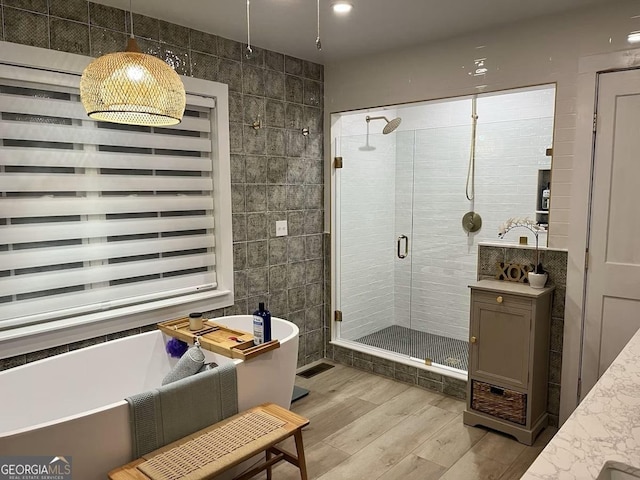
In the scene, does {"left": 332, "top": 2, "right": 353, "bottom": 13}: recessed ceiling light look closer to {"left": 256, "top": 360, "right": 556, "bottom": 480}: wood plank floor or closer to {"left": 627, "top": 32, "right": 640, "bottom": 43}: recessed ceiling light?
{"left": 627, "top": 32, "right": 640, "bottom": 43}: recessed ceiling light

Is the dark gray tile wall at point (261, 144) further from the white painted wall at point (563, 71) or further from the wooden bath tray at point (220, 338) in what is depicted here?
the white painted wall at point (563, 71)

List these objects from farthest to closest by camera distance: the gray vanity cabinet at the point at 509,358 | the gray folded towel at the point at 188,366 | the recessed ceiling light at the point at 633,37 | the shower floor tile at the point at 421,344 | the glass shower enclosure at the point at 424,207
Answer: the glass shower enclosure at the point at 424,207 → the shower floor tile at the point at 421,344 → the gray vanity cabinet at the point at 509,358 → the recessed ceiling light at the point at 633,37 → the gray folded towel at the point at 188,366

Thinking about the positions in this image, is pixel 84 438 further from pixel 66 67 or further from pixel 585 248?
pixel 585 248

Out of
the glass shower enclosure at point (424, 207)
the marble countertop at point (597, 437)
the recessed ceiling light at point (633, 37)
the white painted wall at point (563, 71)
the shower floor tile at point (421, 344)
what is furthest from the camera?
the glass shower enclosure at point (424, 207)

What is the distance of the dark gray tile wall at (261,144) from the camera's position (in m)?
2.71

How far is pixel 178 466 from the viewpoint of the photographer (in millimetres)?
1888

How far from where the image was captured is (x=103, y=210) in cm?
284

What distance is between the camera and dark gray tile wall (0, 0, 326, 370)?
Answer: 2.71m

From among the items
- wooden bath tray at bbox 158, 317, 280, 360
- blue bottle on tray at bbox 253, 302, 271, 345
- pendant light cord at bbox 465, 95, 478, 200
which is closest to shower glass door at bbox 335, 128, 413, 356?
pendant light cord at bbox 465, 95, 478, 200

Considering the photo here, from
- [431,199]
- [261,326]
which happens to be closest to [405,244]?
[431,199]

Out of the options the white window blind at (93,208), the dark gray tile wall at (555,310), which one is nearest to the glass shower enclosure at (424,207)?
the dark gray tile wall at (555,310)

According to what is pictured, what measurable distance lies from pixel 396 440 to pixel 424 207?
2416 mm

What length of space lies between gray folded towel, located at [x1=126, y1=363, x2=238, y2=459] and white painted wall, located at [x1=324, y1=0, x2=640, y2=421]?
2143 mm

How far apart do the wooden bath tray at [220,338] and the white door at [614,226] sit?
1.98 meters
